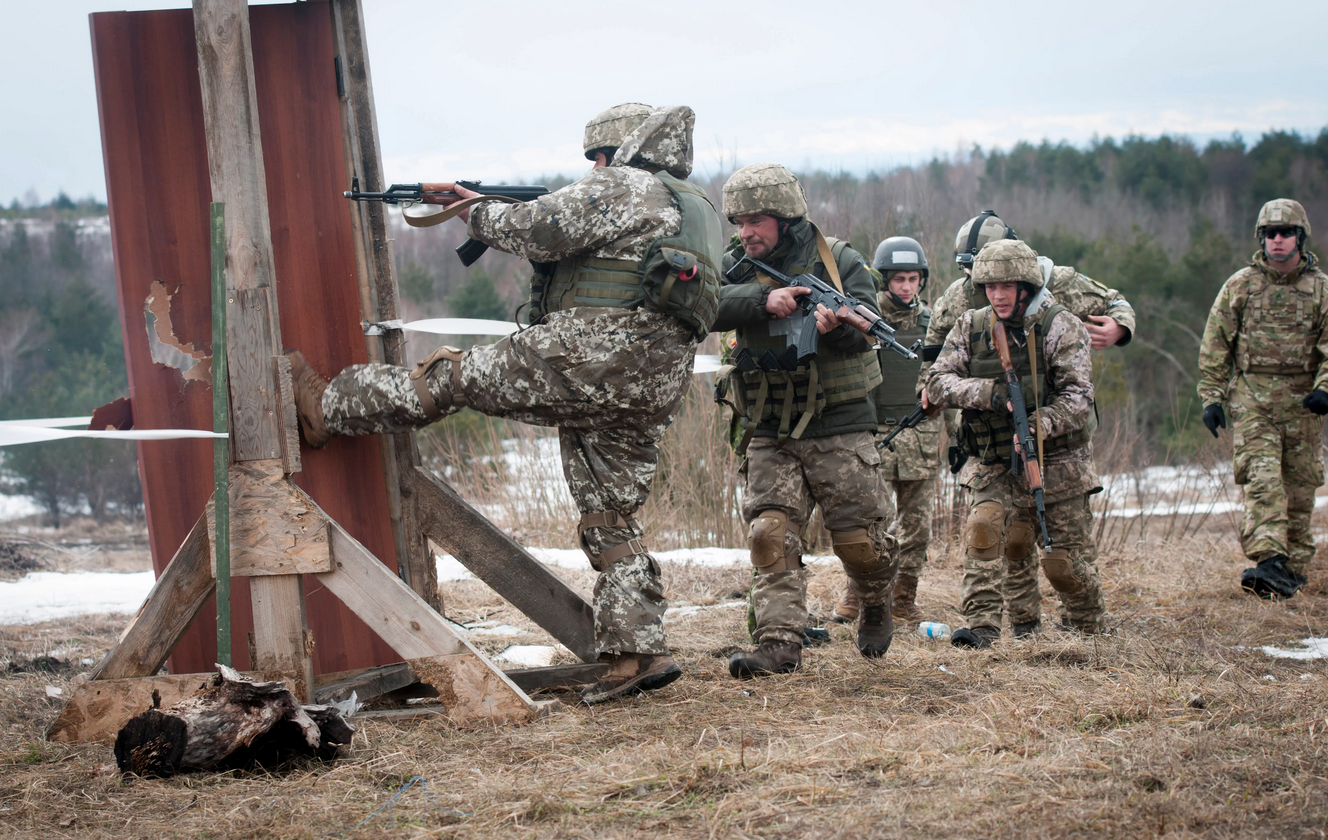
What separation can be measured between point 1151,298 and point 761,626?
26.7 m

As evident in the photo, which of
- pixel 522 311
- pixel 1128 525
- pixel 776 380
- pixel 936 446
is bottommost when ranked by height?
pixel 1128 525

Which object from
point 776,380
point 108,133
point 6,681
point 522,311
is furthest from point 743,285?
point 6,681

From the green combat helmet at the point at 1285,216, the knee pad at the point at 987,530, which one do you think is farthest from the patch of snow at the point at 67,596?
the green combat helmet at the point at 1285,216

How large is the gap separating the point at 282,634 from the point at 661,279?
5.88ft

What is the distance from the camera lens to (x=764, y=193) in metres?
4.93

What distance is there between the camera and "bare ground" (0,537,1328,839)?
2.77 m

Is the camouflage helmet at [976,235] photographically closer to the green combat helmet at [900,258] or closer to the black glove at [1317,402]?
the green combat helmet at [900,258]

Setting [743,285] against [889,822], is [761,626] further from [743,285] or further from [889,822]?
[889,822]

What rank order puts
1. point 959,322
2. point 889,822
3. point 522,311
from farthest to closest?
1. point 959,322
2. point 522,311
3. point 889,822

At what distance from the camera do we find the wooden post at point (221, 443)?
3.82 meters

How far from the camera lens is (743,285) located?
5.02 m

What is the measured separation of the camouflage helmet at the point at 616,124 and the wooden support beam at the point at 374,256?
35.0 inches

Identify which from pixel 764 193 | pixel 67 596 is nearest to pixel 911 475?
pixel 764 193

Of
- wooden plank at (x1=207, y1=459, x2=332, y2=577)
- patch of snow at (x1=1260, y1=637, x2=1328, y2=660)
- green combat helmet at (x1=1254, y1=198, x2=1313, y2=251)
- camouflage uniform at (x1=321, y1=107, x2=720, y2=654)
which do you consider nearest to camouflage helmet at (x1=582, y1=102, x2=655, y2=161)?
camouflage uniform at (x1=321, y1=107, x2=720, y2=654)
